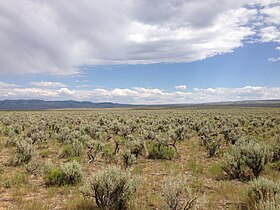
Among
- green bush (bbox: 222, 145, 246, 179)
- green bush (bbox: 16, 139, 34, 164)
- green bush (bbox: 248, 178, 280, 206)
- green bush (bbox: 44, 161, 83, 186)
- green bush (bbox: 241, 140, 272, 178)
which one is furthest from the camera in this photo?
green bush (bbox: 16, 139, 34, 164)

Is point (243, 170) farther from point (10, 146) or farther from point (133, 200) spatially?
point (10, 146)

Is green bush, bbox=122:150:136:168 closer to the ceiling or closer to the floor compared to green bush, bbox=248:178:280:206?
closer to the floor

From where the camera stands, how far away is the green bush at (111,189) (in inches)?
296

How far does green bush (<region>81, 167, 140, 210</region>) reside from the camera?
24.6 feet

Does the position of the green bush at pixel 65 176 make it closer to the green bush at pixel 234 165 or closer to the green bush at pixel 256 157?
the green bush at pixel 234 165

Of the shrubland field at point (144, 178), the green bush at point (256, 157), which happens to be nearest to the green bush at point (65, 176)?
the shrubland field at point (144, 178)

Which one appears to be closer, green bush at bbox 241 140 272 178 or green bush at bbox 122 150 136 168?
green bush at bbox 241 140 272 178

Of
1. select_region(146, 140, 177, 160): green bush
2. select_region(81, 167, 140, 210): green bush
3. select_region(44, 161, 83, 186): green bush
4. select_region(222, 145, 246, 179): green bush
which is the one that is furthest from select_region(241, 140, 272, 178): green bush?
select_region(44, 161, 83, 186): green bush

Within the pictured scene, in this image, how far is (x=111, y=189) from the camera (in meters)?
7.52

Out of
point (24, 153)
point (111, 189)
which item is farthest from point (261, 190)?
point (24, 153)

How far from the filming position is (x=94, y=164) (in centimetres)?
1395

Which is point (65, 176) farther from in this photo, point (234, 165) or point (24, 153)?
point (234, 165)

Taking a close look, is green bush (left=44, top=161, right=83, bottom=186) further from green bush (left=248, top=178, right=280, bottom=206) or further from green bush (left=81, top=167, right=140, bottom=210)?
green bush (left=248, top=178, right=280, bottom=206)

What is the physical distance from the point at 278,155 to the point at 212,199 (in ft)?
24.1
